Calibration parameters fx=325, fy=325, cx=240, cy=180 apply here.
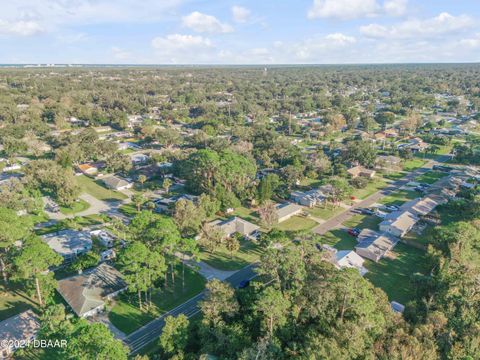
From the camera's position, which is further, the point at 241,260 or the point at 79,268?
the point at 241,260

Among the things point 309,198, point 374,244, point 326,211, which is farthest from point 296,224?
point 374,244

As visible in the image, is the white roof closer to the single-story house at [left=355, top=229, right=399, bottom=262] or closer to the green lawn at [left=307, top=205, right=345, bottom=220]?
the single-story house at [left=355, top=229, right=399, bottom=262]

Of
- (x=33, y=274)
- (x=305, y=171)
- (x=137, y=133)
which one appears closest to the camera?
(x=33, y=274)

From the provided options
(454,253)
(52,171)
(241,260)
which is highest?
(52,171)

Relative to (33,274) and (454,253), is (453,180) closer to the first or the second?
(454,253)

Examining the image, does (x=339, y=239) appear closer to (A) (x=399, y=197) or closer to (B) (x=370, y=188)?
(A) (x=399, y=197)

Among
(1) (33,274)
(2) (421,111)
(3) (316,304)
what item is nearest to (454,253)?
(3) (316,304)

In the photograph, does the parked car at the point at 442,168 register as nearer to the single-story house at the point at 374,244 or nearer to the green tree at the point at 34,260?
the single-story house at the point at 374,244

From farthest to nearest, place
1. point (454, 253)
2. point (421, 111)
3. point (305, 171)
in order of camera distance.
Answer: point (421, 111), point (305, 171), point (454, 253)
